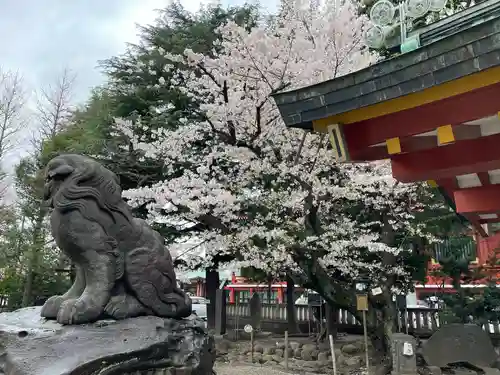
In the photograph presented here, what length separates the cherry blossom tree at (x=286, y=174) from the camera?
7.35 metres

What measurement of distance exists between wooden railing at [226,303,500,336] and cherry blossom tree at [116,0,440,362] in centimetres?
218

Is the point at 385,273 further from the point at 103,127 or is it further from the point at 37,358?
the point at 103,127

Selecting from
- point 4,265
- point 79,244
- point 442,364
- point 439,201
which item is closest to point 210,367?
point 79,244

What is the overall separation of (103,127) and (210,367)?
29.5 ft

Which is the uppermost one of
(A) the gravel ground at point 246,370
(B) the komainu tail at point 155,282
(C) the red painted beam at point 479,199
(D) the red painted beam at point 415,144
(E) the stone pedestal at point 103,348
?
(D) the red painted beam at point 415,144

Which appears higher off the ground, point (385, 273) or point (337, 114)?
point (337, 114)

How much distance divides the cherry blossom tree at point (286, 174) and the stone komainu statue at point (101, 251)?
119 inches

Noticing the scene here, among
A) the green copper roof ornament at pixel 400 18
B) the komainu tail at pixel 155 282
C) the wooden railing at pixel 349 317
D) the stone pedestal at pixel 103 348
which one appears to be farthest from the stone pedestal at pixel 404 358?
the green copper roof ornament at pixel 400 18

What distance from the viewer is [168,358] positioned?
3973 mm

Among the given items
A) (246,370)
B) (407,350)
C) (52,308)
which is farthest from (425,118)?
(246,370)

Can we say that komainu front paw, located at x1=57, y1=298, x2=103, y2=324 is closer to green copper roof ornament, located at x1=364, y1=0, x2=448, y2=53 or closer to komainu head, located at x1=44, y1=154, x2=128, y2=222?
komainu head, located at x1=44, y1=154, x2=128, y2=222

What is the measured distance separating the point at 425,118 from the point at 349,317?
10.8m

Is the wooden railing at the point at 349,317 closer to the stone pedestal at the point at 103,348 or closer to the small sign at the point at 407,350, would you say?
the small sign at the point at 407,350

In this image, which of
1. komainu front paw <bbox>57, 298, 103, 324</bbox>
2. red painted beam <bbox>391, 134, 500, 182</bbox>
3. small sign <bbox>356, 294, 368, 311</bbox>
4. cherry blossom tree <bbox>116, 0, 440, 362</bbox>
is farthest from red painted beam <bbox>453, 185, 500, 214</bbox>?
komainu front paw <bbox>57, 298, 103, 324</bbox>
